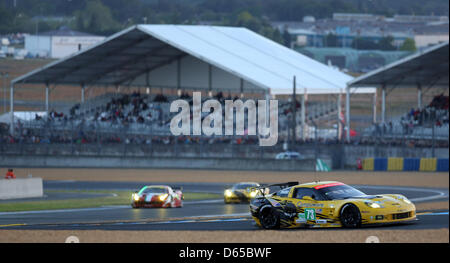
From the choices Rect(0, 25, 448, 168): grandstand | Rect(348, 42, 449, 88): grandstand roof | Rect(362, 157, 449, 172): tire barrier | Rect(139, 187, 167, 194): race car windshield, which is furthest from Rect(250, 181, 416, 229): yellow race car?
Rect(348, 42, 449, 88): grandstand roof

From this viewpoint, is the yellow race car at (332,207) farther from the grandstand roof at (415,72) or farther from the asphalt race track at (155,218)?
the grandstand roof at (415,72)

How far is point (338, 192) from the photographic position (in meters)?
15.2

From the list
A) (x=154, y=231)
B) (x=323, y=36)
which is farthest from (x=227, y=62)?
(x=323, y=36)

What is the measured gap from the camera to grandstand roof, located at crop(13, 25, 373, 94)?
2028 inches

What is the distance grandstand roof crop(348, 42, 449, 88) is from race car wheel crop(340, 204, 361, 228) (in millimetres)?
35217

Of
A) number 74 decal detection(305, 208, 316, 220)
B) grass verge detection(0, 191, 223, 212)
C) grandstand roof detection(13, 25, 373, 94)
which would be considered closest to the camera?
number 74 decal detection(305, 208, 316, 220)

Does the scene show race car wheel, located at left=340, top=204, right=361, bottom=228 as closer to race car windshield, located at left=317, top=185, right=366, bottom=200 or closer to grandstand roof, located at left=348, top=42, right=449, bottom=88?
race car windshield, located at left=317, top=185, right=366, bottom=200

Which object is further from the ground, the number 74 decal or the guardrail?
the number 74 decal

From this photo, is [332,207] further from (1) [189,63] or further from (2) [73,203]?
(1) [189,63]

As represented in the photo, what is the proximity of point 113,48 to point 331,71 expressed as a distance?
55.1 feet

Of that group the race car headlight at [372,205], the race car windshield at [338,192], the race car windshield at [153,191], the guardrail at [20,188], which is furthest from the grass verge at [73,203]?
the race car headlight at [372,205]

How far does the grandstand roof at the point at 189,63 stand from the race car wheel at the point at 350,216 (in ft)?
111

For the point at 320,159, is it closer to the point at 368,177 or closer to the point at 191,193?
the point at 368,177

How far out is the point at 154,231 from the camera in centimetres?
A: 1614
